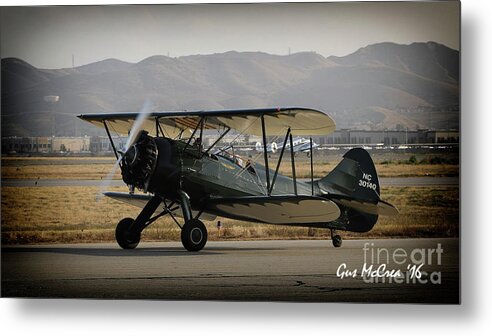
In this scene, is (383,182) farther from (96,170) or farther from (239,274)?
(96,170)

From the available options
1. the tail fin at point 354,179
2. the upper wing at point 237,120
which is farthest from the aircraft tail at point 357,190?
the upper wing at point 237,120

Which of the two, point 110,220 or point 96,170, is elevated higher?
point 96,170

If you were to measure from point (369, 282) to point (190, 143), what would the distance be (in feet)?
9.88

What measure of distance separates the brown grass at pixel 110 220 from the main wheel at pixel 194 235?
0.31 m

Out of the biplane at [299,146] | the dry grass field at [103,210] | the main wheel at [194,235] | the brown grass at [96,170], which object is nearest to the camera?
the dry grass field at [103,210]

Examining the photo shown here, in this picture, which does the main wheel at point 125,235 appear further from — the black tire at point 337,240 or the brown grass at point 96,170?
the black tire at point 337,240

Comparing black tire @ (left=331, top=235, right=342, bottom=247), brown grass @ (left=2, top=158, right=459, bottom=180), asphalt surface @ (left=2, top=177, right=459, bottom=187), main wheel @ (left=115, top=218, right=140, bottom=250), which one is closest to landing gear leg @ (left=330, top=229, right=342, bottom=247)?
black tire @ (left=331, top=235, right=342, bottom=247)

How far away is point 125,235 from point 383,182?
11.2ft

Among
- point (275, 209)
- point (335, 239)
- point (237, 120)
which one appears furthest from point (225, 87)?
point (335, 239)

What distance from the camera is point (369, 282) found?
40.3 ft

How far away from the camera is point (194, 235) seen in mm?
13148

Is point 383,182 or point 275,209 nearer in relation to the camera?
point 383,182

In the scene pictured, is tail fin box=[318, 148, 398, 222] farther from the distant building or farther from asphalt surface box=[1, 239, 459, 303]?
asphalt surface box=[1, 239, 459, 303]

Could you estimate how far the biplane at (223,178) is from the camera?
13.0 m
